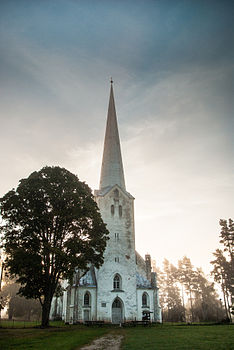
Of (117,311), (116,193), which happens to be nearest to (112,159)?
(116,193)

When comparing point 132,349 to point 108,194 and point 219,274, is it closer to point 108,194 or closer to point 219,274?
point 108,194

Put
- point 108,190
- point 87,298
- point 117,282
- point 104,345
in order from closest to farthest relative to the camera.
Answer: point 104,345
point 87,298
point 117,282
point 108,190

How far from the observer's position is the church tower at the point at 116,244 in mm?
33594

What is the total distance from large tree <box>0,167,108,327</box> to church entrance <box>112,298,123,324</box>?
12.2m

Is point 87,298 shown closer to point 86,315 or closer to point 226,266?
point 86,315

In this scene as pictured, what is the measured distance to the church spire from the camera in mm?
40781

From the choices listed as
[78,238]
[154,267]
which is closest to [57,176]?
[78,238]

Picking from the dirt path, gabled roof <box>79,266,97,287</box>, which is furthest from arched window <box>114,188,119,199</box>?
the dirt path

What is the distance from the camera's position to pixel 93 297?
3338 centimetres

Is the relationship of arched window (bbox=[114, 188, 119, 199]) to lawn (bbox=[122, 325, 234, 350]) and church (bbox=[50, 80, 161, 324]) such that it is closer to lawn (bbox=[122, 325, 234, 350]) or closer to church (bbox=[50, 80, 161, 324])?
church (bbox=[50, 80, 161, 324])

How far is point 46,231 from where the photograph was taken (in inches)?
947

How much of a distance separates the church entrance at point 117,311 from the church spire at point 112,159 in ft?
50.8

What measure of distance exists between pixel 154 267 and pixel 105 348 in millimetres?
70146

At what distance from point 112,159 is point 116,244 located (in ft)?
42.5
